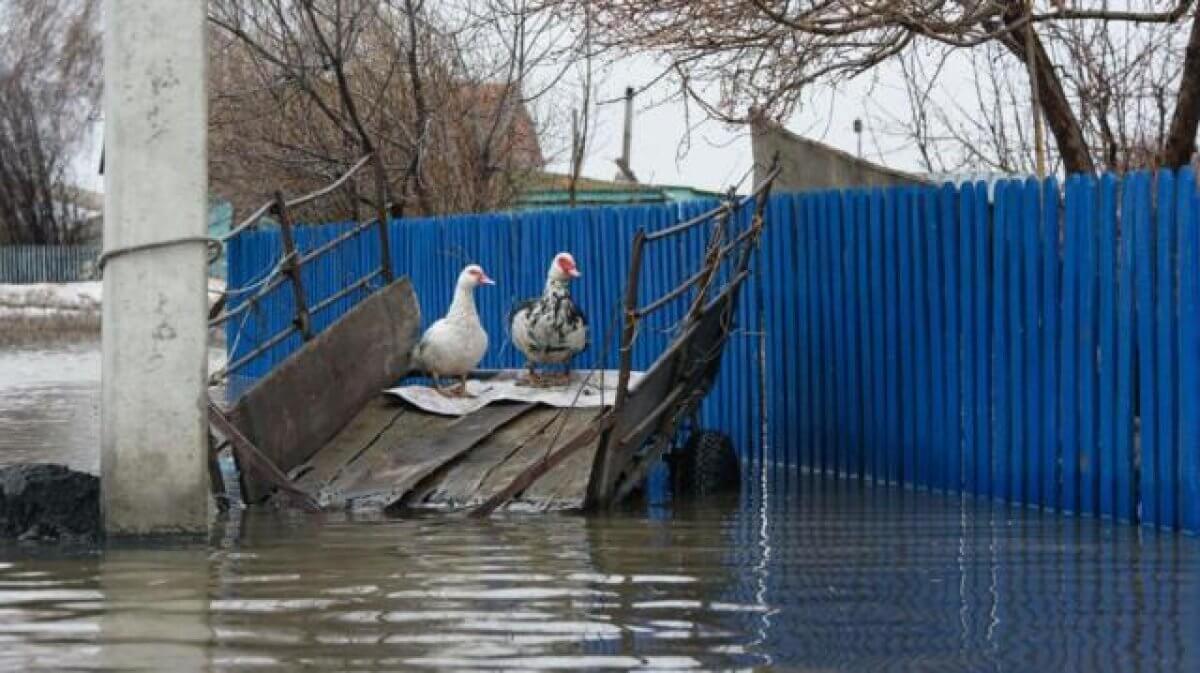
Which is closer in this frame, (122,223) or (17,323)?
(122,223)

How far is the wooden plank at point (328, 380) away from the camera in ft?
42.0

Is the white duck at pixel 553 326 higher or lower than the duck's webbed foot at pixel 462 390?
higher

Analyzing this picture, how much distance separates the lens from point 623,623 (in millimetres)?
8086

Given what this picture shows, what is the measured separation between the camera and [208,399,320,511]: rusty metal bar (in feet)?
39.4

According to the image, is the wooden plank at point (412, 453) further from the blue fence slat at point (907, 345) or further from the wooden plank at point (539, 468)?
the blue fence slat at point (907, 345)

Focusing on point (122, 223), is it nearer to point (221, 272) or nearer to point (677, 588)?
point (677, 588)

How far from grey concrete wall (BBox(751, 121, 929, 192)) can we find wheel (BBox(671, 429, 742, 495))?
3436 millimetres

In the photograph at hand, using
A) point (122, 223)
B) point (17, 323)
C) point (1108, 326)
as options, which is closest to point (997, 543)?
point (1108, 326)

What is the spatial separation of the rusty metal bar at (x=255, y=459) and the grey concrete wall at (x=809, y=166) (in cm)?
551

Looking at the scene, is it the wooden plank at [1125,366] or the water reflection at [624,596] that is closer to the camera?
the water reflection at [624,596]

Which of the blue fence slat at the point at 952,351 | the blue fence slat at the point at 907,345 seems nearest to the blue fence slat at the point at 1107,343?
the blue fence slat at the point at 952,351

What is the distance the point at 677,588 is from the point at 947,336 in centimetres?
469

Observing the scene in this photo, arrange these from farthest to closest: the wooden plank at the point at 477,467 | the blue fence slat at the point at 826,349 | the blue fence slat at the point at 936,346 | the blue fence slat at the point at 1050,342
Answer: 1. the blue fence slat at the point at 826,349
2. the blue fence slat at the point at 936,346
3. the wooden plank at the point at 477,467
4. the blue fence slat at the point at 1050,342

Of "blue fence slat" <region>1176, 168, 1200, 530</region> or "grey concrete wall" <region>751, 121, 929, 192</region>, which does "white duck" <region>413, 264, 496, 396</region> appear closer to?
"grey concrete wall" <region>751, 121, 929, 192</region>
